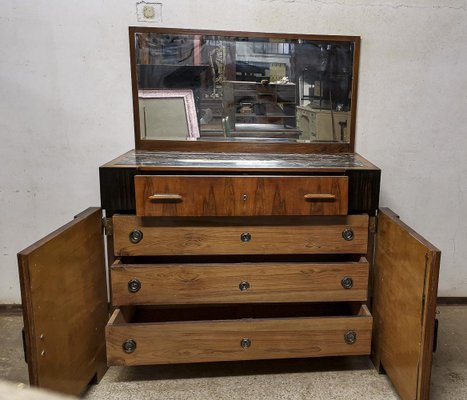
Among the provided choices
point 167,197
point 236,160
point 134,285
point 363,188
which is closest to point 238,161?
point 236,160

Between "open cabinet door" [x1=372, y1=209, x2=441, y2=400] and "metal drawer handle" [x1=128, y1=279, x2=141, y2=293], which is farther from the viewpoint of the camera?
"metal drawer handle" [x1=128, y1=279, x2=141, y2=293]

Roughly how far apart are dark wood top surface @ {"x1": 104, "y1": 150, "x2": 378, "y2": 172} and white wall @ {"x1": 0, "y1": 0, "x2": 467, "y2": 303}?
0.24 meters

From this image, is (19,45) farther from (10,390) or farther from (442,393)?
(442,393)

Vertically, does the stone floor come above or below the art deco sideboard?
below

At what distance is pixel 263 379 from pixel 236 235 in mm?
573

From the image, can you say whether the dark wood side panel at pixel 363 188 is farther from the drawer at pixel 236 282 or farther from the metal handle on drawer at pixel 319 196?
the drawer at pixel 236 282

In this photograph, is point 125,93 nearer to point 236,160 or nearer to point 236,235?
point 236,160

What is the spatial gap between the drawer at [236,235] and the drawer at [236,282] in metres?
0.05

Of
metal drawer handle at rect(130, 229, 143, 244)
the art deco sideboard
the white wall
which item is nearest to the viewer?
the art deco sideboard

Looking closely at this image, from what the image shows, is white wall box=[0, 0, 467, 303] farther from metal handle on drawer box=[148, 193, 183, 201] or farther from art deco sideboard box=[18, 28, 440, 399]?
metal handle on drawer box=[148, 193, 183, 201]

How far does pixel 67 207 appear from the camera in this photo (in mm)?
1801

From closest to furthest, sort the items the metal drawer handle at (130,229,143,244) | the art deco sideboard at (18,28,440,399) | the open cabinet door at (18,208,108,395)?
the open cabinet door at (18,208,108,395), the art deco sideboard at (18,28,440,399), the metal drawer handle at (130,229,143,244)

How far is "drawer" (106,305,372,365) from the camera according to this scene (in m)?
1.34

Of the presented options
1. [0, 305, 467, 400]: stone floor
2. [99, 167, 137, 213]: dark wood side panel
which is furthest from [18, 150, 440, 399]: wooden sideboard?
[0, 305, 467, 400]: stone floor
